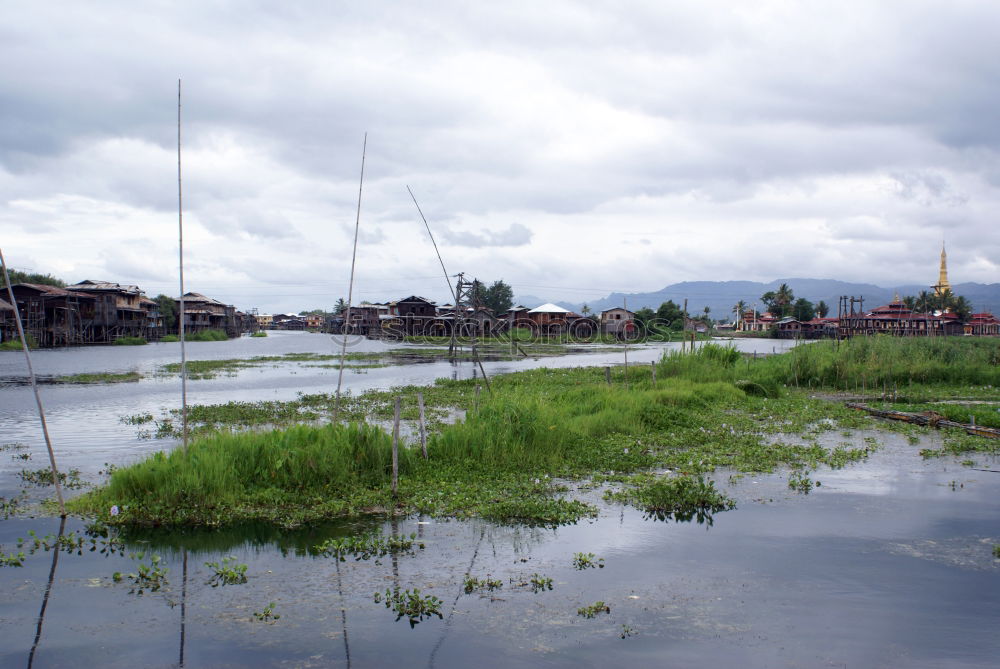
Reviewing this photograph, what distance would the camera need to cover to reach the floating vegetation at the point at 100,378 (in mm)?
28312

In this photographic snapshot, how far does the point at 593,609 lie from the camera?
6105 mm

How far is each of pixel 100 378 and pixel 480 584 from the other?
28.6 m

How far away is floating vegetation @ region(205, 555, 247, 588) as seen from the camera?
6777 mm

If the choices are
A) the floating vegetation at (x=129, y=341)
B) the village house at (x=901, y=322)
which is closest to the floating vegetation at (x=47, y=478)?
the floating vegetation at (x=129, y=341)

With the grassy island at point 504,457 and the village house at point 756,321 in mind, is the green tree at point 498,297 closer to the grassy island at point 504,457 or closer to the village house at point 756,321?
the village house at point 756,321

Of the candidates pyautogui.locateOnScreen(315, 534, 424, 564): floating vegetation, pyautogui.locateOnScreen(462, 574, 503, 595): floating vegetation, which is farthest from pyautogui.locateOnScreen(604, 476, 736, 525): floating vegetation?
pyautogui.locateOnScreen(315, 534, 424, 564): floating vegetation

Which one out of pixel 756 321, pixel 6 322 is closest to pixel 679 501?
pixel 6 322

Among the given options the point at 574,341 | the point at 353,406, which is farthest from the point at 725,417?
Answer: the point at 574,341

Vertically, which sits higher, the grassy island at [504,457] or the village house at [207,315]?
the village house at [207,315]

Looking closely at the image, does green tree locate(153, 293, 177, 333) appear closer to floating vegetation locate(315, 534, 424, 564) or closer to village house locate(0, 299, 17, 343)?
village house locate(0, 299, 17, 343)

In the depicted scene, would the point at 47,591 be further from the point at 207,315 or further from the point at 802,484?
the point at 207,315

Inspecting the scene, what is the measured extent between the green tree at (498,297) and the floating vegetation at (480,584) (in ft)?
292

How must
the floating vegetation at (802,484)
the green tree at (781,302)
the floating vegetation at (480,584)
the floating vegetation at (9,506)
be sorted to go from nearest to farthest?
the floating vegetation at (480,584) → the floating vegetation at (9,506) → the floating vegetation at (802,484) → the green tree at (781,302)

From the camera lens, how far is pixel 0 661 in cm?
533
